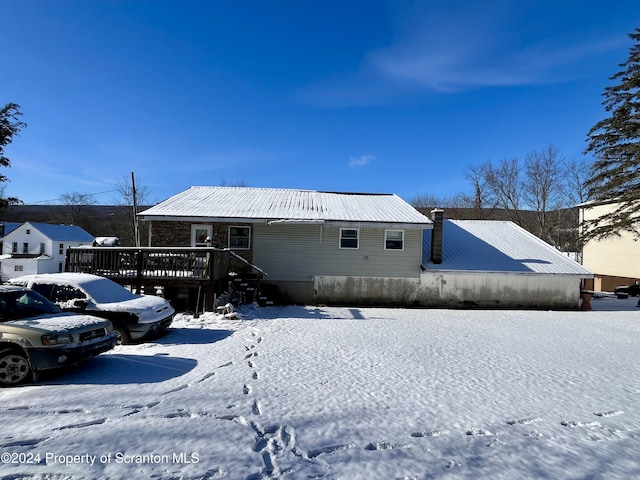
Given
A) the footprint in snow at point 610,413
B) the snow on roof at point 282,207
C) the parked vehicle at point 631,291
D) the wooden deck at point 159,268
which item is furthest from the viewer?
the parked vehicle at point 631,291

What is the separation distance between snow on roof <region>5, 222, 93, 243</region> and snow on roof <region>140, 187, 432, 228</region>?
141 feet

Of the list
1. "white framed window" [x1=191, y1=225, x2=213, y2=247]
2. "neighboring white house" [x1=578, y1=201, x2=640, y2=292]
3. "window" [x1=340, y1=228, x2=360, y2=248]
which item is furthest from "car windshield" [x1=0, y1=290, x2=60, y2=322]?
"neighboring white house" [x1=578, y1=201, x2=640, y2=292]

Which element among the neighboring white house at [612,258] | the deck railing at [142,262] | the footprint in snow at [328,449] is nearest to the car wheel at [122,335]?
the deck railing at [142,262]

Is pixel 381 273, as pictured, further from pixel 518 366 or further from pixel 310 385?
pixel 310 385

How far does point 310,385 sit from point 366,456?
213 cm

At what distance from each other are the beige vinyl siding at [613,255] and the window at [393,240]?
1688 centimetres

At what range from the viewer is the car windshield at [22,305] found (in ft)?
19.2

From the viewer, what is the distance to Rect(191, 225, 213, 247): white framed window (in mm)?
15977

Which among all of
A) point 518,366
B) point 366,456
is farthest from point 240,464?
point 518,366

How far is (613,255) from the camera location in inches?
1061

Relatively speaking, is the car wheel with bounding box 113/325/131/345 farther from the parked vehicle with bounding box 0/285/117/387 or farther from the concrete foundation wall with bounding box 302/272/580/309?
the concrete foundation wall with bounding box 302/272/580/309

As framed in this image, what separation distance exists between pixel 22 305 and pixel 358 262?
12.2 m

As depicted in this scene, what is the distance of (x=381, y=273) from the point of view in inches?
634

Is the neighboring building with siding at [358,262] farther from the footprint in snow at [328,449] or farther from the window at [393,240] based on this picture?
the footprint in snow at [328,449]
